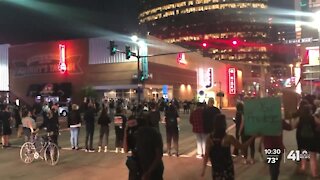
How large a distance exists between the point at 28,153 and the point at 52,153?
1044 mm

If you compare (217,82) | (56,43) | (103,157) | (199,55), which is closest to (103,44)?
(56,43)

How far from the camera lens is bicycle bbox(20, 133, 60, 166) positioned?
12.2 m

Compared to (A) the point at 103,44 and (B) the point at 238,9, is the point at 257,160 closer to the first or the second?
(A) the point at 103,44

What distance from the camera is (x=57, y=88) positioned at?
5269cm

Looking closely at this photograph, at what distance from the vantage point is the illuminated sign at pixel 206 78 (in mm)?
65812

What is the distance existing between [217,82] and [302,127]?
2456 inches

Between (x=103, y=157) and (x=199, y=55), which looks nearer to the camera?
(x=103, y=157)

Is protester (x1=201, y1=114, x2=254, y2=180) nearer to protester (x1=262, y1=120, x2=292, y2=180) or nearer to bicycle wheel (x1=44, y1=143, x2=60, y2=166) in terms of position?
protester (x1=262, y1=120, x2=292, y2=180)

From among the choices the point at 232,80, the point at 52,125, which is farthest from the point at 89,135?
the point at 232,80

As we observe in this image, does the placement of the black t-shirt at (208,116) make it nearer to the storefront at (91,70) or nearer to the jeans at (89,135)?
the jeans at (89,135)

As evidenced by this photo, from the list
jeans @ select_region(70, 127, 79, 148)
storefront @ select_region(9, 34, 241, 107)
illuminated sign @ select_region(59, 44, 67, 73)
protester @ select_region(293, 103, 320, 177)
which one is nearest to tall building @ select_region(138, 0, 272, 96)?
storefront @ select_region(9, 34, 241, 107)

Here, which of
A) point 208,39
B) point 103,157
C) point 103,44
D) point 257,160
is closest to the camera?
point 257,160

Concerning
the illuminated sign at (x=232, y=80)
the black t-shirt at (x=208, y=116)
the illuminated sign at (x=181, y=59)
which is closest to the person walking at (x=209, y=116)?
the black t-shirt at (x=208, y=116)

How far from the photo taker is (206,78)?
219 feet
